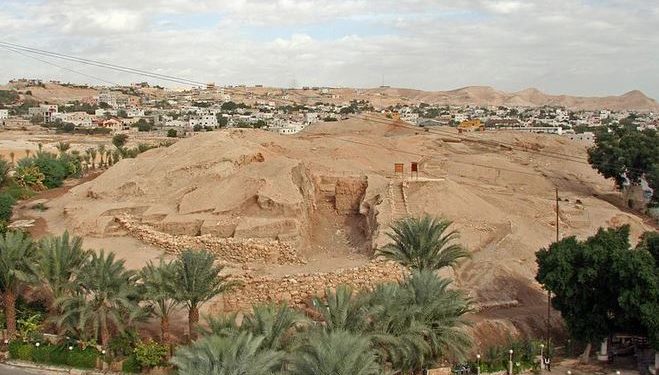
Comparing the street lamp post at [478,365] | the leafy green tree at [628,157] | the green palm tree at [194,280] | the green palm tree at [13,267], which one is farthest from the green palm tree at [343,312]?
the leafy green tree at [628,157]

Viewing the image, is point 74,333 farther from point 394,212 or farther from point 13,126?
point 13,126

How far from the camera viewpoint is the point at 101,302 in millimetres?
16812

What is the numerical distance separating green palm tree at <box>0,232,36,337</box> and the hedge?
2.55ft

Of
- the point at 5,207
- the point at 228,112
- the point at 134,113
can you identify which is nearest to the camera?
the point at 5,207

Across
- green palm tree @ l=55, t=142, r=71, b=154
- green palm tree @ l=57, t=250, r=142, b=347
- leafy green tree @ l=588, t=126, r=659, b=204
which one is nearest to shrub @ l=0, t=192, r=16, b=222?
green palm tree @ l=57, t=250, r=142, b=347

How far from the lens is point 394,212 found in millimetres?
26312

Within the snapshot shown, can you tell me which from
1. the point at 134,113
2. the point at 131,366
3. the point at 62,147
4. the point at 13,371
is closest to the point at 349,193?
the point at 131,366

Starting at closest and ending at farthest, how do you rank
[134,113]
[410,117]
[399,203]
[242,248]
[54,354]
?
[54,354] < [242,248] < [399,203] < [410,117] < [134,113]

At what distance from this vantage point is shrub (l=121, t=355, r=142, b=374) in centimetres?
1662

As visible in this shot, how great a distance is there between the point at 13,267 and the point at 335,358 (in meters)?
10.3

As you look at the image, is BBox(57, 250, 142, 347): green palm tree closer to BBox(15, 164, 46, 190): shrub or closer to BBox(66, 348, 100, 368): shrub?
BBox(66, 348, 100, 368): shrub

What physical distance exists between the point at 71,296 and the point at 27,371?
80.1 inches

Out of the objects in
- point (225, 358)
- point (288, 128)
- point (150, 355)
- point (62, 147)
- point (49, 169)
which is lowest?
point (150, 355)

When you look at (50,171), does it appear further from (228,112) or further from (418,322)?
(228,112)
